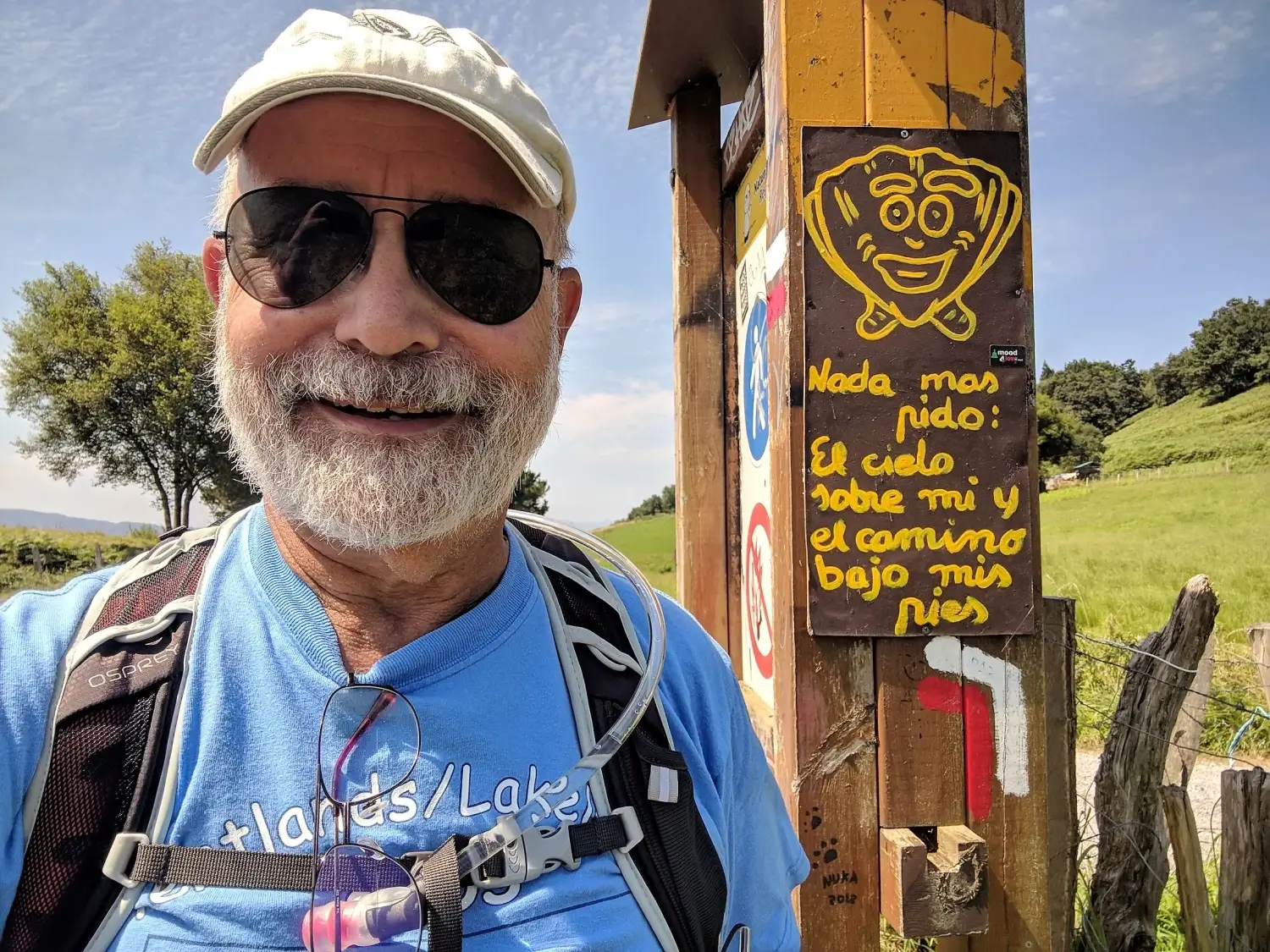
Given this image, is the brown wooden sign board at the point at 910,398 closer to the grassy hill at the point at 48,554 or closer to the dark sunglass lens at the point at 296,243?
the dark sunglass lens at the point at 296,243

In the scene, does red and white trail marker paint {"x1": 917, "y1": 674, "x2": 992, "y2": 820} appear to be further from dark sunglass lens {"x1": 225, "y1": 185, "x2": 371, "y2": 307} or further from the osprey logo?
the osprey logo

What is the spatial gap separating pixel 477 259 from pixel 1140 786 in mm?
2820

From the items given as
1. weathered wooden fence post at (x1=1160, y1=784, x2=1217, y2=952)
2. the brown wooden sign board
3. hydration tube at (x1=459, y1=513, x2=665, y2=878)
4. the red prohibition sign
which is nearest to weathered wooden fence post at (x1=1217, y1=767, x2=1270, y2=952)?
weathered wooden fence post at (x1=1160, y1=784, x2=1217, y2=952)

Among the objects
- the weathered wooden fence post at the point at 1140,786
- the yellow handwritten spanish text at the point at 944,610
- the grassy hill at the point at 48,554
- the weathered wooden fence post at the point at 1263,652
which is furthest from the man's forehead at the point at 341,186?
the grassy hill at the point at 48,554

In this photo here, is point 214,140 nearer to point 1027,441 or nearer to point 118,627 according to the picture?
point 118,627

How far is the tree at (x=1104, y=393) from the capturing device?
65.8 metres

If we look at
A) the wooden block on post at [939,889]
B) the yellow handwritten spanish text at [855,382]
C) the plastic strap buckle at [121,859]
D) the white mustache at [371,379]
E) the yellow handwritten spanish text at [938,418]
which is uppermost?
the yellow handwritten spanish text at [855,382]

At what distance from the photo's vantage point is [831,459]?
6.20 ft

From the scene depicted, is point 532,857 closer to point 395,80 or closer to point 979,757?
point 395,80

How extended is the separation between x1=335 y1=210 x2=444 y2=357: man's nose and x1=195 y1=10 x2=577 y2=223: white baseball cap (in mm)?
192

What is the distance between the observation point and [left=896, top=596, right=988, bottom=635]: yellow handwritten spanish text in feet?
6.18

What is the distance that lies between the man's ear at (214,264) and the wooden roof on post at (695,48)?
2.12m

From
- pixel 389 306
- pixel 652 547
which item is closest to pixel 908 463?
pixel 389 306

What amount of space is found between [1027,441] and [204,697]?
1811 millimetres
